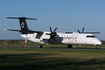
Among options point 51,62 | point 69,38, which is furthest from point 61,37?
point 51,62

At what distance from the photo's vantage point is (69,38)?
44.1 metres

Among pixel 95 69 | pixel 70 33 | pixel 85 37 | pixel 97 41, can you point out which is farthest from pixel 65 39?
pixel 95 69

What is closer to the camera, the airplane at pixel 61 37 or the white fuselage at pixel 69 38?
the white fuselage at pixel 69 38

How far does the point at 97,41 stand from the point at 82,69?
95.8 ft

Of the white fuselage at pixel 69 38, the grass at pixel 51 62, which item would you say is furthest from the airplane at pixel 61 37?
the grass at pixel 51 62

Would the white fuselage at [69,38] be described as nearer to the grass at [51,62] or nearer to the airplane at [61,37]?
the airplane at [61,37]

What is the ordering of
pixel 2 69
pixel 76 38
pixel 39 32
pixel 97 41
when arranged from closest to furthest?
pixel 2 69 → pixel 97 41 → pixel 76 38 → pixel 39 32

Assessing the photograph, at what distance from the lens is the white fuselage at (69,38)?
134 feet

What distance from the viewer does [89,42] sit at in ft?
134

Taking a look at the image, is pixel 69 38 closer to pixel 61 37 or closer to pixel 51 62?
pixel 61 37

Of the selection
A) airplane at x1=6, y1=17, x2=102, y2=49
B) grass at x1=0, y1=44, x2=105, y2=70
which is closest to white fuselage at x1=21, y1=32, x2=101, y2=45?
airplane at x1=6, y1=17, x2=102, y2=49

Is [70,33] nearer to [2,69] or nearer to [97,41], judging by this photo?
[97,41]

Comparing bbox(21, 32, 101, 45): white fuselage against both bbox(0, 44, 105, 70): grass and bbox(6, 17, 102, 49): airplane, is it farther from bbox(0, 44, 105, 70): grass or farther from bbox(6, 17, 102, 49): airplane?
bbox(0, 44, 105, 70): grass

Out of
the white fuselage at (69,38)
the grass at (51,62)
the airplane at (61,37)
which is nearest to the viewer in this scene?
the grass at (51,62)
